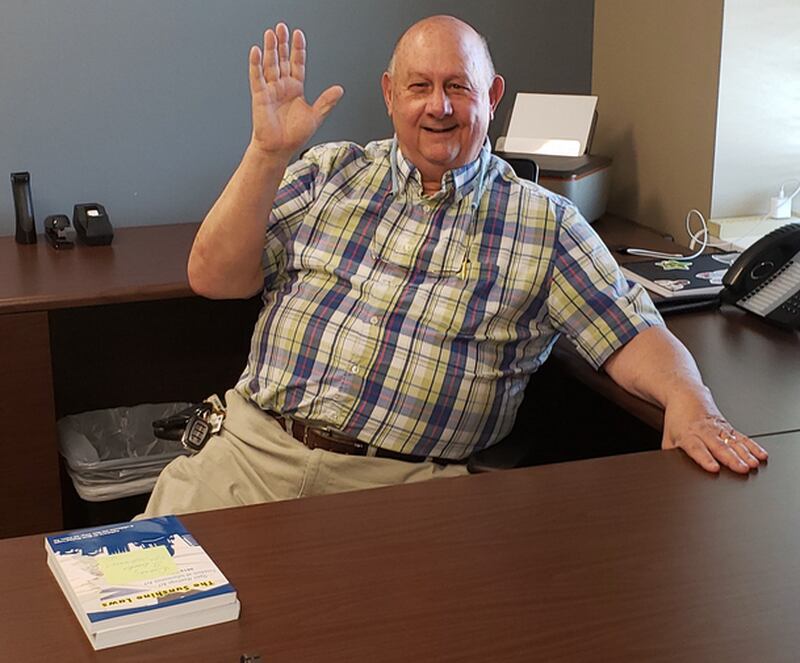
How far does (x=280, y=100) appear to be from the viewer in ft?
6.67

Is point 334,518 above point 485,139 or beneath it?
beneath

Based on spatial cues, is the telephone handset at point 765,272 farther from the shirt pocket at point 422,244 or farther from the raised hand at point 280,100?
the raised hand at point 280,100

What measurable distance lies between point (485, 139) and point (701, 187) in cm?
83

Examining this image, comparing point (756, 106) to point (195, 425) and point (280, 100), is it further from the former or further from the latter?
point (195, 425)

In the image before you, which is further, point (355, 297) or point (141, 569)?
point (355, 297)

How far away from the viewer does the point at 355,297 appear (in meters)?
2.17

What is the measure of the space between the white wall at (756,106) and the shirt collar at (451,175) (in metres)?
0.83

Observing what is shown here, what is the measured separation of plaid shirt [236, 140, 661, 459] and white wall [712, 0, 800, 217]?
0.80 m

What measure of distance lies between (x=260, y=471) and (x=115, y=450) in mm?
856

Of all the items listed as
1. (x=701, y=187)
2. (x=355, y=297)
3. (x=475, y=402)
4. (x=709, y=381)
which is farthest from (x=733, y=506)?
(x=701, y=187)

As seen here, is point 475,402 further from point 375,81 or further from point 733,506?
point 375,81

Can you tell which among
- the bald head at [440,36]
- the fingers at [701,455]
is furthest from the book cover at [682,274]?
the fingers at [701,455]

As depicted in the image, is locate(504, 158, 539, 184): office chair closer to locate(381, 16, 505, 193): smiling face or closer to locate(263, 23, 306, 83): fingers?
locate(381, 16, 505, 193): smiling face

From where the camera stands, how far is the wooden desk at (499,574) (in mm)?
1237
